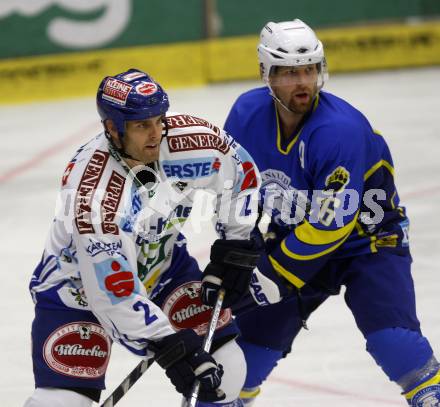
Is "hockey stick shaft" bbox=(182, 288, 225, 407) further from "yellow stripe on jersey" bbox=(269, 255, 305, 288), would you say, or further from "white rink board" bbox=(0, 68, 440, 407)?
"white rink board" bbox=(0, 68, 440, 407)

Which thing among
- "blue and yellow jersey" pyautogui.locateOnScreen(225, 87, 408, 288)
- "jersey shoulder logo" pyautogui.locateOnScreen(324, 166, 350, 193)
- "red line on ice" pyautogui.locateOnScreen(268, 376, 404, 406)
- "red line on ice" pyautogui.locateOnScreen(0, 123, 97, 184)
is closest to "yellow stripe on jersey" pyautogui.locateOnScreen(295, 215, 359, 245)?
"blue and yellow jersey" pyautogui.locateOnScreen(225, 87, 408, 288)

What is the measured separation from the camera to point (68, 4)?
1030cm

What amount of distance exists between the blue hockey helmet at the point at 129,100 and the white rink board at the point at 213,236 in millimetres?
1589

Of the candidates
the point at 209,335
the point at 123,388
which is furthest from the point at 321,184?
the point at 123,388

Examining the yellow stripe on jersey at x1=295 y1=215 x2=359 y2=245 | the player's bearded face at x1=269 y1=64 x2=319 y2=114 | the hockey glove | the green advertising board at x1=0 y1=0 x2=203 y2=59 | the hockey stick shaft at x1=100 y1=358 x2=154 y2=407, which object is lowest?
the green advertising board at x1=0 y1=0 x2=203 y2=59

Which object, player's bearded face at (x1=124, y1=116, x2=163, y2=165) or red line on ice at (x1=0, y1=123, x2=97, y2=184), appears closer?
player's bearded face at (x1=124, y1=116, x2=163, y2=165)

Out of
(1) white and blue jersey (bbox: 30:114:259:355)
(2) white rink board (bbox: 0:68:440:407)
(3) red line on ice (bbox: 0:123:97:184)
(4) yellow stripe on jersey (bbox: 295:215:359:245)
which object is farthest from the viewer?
(3) red line on ice (bbox: 0:123:97:184)

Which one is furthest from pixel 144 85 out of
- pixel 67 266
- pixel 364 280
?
pixel 364 280

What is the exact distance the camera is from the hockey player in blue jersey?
3.83 metres

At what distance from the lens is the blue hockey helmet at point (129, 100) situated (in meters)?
3.36

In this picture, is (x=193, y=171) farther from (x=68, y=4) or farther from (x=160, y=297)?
(x=68, y=4)

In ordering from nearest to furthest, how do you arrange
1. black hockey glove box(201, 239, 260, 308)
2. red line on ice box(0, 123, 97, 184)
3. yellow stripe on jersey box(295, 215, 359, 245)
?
black hockey glove box(201, 239, 260, 308) → yellow stripe on jersey box(295, 215, 359, 245) → red line on ice box(0, 123, 97, 184)

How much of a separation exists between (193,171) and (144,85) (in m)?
0.37

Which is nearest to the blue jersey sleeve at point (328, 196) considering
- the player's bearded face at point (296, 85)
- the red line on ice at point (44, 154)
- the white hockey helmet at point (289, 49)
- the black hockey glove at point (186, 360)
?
the player's bearded face at point (296, 85)
